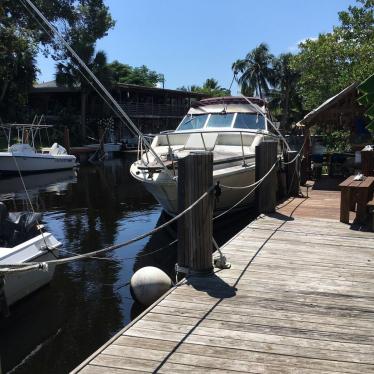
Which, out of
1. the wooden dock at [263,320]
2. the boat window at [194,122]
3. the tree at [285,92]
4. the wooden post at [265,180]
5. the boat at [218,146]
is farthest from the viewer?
the tree at [285,92]

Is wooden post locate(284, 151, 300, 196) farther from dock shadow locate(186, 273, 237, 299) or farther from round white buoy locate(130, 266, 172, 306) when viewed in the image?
dock shadow locate(186, 273, 237, 299)

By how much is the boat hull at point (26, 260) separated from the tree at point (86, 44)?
36642 millimetres

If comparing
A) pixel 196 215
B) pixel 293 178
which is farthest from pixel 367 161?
pixel 196 215

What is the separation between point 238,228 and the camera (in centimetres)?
1205

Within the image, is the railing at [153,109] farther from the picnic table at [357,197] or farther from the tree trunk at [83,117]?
the picnic table at [357,197]

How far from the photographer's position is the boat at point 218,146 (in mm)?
10852

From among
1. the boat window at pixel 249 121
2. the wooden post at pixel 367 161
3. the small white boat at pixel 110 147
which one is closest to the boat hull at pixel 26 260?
the wooden post at pixel 367 161

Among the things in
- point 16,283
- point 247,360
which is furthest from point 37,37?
point 247,360

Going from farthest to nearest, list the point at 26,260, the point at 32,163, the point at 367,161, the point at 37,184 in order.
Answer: the point at 32,163
the point at 37,184
the point at 367,161
the point at 26,260

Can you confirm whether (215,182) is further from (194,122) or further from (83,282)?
(194,122)

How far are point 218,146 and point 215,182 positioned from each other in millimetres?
3103

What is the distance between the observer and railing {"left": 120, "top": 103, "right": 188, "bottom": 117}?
48500 millimetres

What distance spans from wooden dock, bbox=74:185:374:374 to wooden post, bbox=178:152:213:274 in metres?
0.23

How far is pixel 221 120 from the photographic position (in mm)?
14633
